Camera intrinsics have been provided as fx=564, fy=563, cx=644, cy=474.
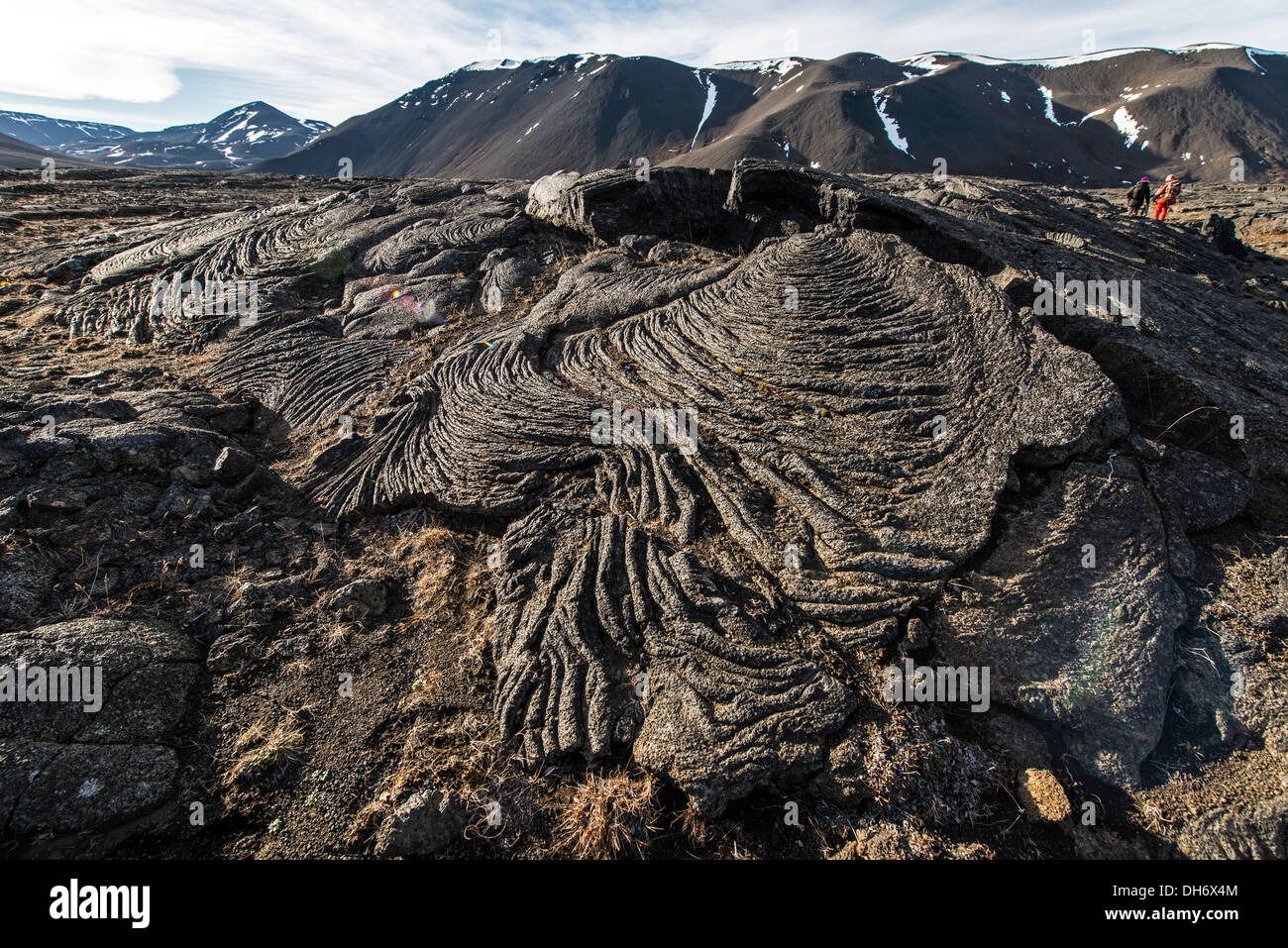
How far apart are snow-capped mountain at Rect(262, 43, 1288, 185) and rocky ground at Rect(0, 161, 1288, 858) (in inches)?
2199

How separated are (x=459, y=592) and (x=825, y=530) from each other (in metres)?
4.13

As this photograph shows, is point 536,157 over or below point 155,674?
over

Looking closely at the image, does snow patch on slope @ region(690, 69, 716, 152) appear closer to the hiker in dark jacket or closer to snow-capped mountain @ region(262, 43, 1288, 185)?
snow-capped mountain @ region(262, 43, 1288, 185)

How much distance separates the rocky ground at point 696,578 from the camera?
4.49 m

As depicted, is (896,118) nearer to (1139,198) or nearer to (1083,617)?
(1139,198)

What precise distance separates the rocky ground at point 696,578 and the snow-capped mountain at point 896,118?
2199 inches

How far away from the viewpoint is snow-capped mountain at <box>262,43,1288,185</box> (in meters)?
73.1

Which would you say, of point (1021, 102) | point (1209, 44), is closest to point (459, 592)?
point (1021, 102)

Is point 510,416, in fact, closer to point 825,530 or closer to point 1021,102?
point 825,530

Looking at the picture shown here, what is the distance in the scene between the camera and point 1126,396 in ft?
23.4

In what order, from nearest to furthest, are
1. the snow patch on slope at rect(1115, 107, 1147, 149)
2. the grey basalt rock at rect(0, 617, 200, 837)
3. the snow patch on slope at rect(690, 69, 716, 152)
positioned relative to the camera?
the grey basalt rock at rect(0, 617, 200, 837) < the snow patch on slope at rect(1115, 107, 1147, 149) < the snow patch on slope at rect(690, 69, 716, 152)

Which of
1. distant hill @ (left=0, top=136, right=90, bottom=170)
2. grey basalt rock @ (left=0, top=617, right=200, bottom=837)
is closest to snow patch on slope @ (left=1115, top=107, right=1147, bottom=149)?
grey basalt rock @ (left=0, top=617, right=200, bottom=837)

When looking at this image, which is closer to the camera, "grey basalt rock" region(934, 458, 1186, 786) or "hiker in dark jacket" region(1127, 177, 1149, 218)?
"grey basalt rock" region(934, 458, 1186, 786)

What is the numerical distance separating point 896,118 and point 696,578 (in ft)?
321
